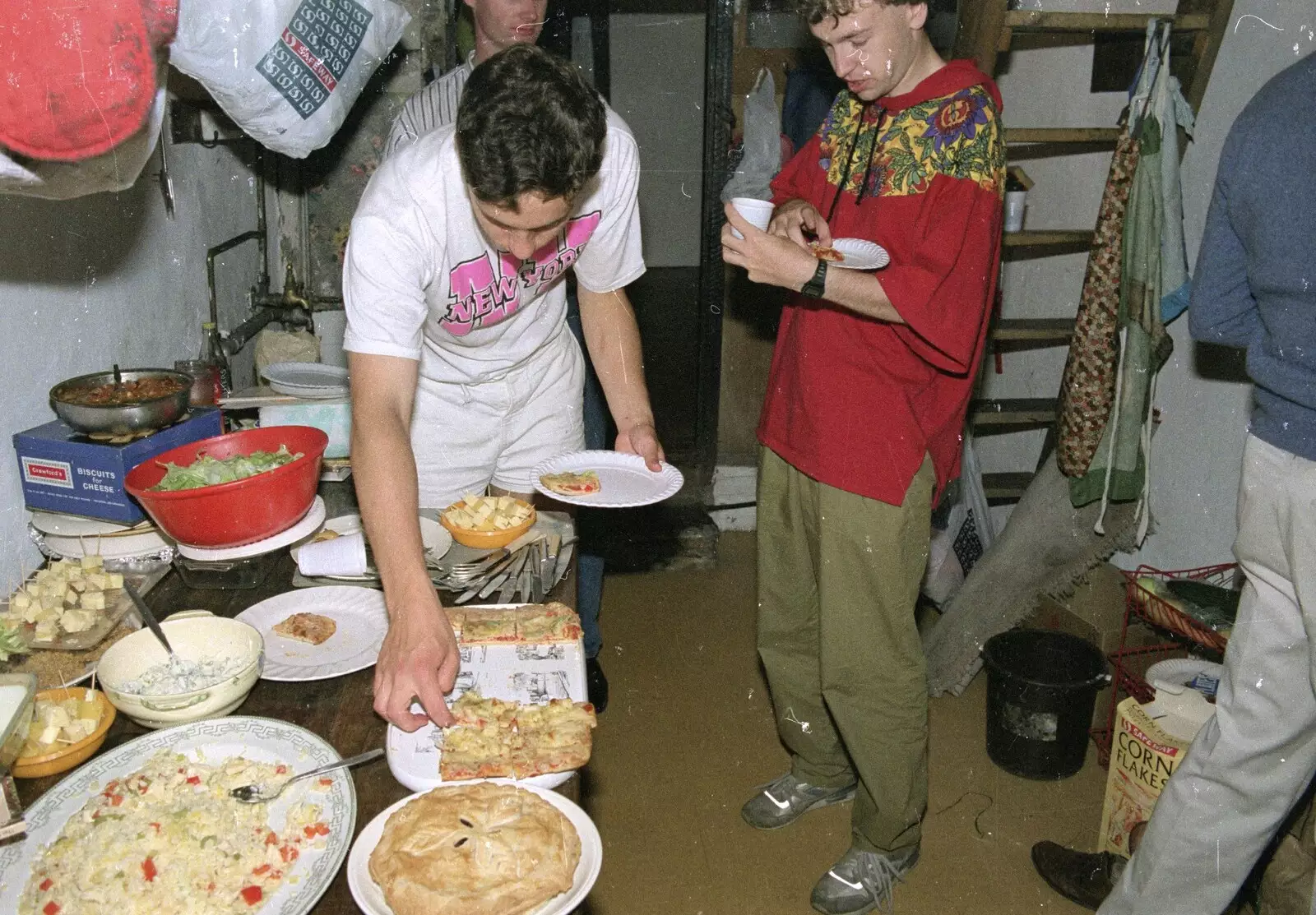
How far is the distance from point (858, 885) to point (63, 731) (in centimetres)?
200

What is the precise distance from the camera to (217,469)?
2.00 metres

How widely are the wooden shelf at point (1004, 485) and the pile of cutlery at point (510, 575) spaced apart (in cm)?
254

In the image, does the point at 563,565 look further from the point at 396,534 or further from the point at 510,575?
the point at 396,534

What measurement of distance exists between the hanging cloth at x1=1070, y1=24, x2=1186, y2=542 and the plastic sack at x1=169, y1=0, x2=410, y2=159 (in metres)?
2.28

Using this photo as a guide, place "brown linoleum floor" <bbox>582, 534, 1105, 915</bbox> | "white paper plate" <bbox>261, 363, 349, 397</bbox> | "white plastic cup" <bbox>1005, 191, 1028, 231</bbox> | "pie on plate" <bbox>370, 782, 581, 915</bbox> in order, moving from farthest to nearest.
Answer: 1. "white plastic cup" <bbox>1005, 191, 1028, 231</bbox>
2. "white paper plate" <bbox>261, 363, 349, 397</bbox>
3. "brown linoleum floor" <bbox>582, 534, 1105, 915</bbox>
4. "pie on plate" <bbox>370, 782, 581, 915</bbox>

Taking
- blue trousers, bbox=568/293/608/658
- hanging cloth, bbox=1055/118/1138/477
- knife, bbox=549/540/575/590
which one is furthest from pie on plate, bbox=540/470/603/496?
hanging cloth, bbox=1055/118/1138/477

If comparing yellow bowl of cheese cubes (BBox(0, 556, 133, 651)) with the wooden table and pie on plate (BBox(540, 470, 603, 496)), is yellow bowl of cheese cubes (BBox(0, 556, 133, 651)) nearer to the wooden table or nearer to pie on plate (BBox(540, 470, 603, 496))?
the wooden table

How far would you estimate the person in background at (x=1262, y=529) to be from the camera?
1978 millimetres

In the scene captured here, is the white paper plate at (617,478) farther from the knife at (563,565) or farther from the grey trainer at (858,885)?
the grey trainer at (858,885)

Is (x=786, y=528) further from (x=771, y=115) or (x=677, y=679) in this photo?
(x=771, y=115)

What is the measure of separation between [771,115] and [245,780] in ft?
10.6

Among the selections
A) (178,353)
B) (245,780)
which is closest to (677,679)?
(178,353)

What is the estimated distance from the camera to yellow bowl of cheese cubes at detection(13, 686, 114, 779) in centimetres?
140

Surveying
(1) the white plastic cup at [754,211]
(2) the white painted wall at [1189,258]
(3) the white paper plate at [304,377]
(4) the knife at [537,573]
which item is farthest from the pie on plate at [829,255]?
(3) the white paper plate at [304,377]
